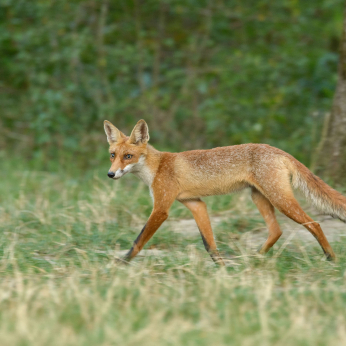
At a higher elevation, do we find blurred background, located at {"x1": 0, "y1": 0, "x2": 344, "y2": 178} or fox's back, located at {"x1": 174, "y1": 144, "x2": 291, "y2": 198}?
blurred background, located at {"x1": 0, "y1": 0, "x2": 344, "y2": 178}

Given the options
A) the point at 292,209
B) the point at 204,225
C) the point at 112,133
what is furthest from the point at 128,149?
the point at 292,209

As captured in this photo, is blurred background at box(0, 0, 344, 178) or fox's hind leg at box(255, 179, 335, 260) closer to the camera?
fox's hind leg at box(255, 179, 335, 260)

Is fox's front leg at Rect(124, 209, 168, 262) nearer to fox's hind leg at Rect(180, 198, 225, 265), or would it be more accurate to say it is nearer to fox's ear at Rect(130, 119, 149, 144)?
fox's hind leg at Rect(180, 198, 225, 265)

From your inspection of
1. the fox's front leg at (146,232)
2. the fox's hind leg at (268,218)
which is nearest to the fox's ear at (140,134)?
the fox's front leg at (146,232)

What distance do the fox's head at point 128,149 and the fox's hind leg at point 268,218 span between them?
1.28 meters

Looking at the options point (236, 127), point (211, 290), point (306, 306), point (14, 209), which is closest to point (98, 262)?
point (211, 290)

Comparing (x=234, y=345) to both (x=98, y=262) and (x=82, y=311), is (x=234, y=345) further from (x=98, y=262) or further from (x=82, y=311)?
(x=98, y=262)

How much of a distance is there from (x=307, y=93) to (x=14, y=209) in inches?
257

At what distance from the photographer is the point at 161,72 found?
38.5ft

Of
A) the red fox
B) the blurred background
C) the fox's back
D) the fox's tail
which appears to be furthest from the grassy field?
the blurred background

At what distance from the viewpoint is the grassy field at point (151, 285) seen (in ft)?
9.92

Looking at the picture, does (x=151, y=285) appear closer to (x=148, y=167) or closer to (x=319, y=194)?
(x=148, y=167)

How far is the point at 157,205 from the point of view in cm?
498

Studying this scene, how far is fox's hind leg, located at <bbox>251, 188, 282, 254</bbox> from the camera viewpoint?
16.8ft
